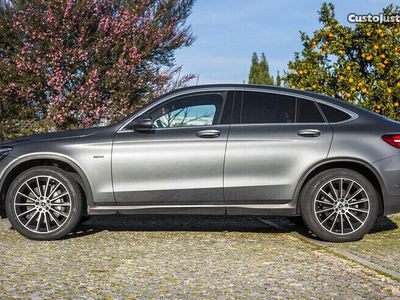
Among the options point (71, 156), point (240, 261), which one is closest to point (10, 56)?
point (71, 156)

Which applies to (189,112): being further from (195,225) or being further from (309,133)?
(195,225)

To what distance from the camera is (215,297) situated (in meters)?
4.48

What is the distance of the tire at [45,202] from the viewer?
22.1ft

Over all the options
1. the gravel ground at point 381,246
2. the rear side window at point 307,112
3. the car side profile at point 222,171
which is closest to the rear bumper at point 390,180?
the car side profile at point 222,171

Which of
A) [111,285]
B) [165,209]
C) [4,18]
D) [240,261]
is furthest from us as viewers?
[4,18]

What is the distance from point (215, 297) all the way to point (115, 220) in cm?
406

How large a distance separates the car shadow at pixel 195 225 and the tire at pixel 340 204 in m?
0.46

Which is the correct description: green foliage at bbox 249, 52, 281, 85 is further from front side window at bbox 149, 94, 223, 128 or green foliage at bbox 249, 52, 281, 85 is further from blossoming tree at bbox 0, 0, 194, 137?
front side window at bbox 149, 94, 223, 128

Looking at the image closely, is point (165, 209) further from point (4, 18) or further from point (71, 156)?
point (4, 18)

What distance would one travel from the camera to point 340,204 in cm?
670

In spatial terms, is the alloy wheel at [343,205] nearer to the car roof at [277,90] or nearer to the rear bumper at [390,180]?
the rear bumper at [390,180]

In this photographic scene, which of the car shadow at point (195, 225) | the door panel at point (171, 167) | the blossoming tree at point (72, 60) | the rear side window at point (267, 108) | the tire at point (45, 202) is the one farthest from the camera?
the blossoming tree at point (72, 60)

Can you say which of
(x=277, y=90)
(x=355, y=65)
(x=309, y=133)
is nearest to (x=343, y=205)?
(x=309, y=133)

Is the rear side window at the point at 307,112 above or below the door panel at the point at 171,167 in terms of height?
above
